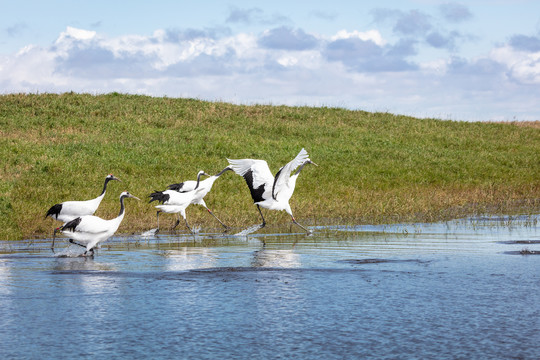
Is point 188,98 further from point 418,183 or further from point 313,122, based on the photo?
point 418,183

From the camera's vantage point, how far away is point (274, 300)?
10203 millimetres

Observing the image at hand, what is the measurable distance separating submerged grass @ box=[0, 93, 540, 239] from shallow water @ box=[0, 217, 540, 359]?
5757 mm

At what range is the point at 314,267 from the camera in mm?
12938

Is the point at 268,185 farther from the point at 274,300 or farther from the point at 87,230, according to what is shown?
the point at 274,300

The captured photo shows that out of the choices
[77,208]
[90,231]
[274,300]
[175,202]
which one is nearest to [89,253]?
[90,231]

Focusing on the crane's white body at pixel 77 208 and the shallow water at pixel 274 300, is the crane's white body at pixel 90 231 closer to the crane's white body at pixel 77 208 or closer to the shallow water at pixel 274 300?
the shallow water at pixel 274 300

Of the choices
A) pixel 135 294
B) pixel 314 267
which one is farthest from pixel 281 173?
pixel 135 294

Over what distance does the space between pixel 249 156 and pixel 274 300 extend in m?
26.1

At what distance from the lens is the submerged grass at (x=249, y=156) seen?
76.0 ft

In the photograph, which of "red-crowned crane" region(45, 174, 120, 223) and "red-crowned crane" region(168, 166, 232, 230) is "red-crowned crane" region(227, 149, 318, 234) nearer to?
"red-crowned crane" region(168, 166, 232, 230)

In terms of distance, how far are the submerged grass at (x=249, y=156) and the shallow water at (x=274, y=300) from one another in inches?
227

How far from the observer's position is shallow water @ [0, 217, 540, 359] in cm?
798

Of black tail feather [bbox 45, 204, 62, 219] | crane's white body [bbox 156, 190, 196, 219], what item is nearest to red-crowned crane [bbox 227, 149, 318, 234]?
crane's white body [bbox 156, 190, 196, 219]

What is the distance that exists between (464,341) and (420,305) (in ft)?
5.77
